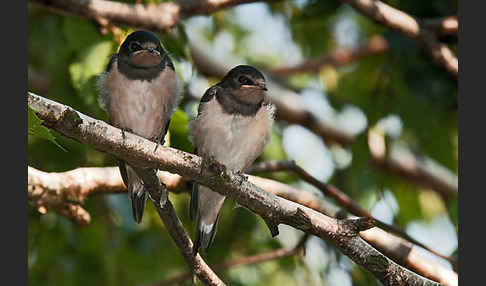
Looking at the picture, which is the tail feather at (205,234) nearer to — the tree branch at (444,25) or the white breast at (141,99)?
the white breast at (141,99)

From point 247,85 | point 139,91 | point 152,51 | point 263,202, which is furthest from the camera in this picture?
point 247,85

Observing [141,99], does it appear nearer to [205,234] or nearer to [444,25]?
[205,234]

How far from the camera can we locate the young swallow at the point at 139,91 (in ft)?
Result: 12.8

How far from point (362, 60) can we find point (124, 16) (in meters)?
3.48

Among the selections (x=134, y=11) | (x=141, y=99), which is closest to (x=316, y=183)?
(x=141, y=99)

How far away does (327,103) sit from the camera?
682 cm

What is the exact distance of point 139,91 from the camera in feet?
12.9

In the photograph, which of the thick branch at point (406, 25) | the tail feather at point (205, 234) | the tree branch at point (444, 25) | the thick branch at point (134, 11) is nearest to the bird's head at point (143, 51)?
the thick branch at point (134, 11)

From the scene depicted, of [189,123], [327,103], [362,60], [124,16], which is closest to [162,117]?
[189,123]

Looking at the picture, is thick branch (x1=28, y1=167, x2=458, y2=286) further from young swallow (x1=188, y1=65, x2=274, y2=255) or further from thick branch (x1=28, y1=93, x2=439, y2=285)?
thick branch (x1=28, y1=93, x2=439, y2=285)

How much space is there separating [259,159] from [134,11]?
5.97ft

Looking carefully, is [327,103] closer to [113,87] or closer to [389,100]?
[389,100]

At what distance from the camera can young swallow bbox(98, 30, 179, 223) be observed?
3895 millimetres

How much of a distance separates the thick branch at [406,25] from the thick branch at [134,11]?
0.95 metres
